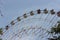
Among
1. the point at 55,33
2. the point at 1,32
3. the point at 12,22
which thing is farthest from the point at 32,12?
the point at 55,33

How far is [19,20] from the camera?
33.6 feet

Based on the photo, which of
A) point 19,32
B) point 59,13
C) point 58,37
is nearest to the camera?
point 19,32

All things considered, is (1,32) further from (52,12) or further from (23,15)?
(52,12)

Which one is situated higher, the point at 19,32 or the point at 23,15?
the point at 23,15

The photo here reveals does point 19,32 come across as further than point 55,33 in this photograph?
No

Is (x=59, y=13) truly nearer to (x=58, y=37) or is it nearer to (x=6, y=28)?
(x=6, y=28)

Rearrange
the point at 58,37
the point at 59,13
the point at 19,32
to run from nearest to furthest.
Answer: the point at 19,32, the point at 59,13, the point at 58,37

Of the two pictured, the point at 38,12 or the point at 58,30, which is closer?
the point at 38,12

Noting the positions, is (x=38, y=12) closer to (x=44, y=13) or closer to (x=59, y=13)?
(x=44, y=13)

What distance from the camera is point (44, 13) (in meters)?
10.4

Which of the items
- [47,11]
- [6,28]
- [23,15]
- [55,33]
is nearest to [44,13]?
[47,11]

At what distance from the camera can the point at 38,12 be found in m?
10.4

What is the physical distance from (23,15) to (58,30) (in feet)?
20.2

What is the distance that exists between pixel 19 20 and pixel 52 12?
159cm
